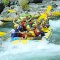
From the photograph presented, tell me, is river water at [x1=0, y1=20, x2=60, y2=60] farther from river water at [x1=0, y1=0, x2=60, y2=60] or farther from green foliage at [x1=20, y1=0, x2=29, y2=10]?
green foliage at [x1=20, y1=0, x2=29, y2=10]

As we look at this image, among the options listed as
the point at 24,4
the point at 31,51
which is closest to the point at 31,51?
the point at 31,51

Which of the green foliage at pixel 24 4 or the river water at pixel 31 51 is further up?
the river water at pixel 31 51

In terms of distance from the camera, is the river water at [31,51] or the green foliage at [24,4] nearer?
the river water at [31,51]

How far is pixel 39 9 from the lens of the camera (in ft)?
92.2

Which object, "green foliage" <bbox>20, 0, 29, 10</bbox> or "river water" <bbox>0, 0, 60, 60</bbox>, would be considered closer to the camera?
"river water" <bbox>0, 0, 60, 60</bbox>

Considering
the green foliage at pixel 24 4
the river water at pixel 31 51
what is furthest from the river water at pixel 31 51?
the green foliage at pixel 24 4

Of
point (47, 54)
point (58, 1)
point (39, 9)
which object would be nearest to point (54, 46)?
point (47, 54)

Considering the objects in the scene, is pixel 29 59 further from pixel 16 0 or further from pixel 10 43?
pixel 16 0

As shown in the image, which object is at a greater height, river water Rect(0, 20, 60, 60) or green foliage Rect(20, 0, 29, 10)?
river water Rect(0, 20, 60, 60)

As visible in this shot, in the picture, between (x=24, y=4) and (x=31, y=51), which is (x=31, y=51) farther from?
(x=24, y=4)

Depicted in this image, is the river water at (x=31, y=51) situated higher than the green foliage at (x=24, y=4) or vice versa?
the river water at (x=31, y=51)

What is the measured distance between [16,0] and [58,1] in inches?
224

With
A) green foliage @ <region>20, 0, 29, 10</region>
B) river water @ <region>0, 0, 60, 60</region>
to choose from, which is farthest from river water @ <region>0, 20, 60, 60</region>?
green foliage @ <region>20, 0, 29, 10</region>

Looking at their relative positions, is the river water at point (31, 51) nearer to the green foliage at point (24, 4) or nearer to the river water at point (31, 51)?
the river water at point (31, 51)
